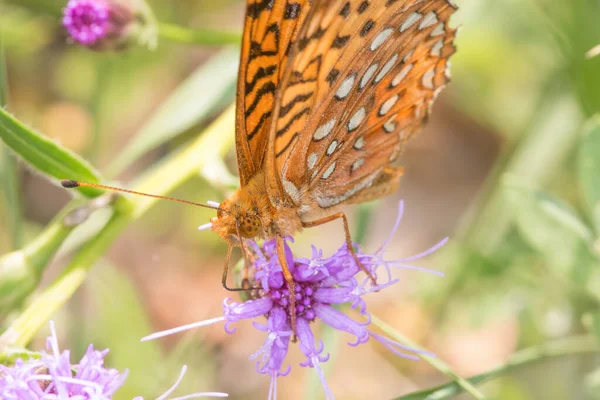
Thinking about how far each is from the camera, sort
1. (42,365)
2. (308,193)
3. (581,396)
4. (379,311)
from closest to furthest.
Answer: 1. (42,365)
2. (308,193)
3. (581,396)
4. (379,311)

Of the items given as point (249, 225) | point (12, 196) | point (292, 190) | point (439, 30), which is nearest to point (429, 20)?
point (439, 30)

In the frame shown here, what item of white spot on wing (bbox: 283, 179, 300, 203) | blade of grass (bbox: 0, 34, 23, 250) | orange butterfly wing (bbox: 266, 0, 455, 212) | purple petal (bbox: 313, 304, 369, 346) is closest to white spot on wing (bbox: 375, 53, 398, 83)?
orange butterfly wing (bbox: 266, 0, 455, 212)

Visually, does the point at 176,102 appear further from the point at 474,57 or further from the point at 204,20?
the point at 474,57

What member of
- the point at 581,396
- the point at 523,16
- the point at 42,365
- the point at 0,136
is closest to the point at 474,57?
the point at 523,16

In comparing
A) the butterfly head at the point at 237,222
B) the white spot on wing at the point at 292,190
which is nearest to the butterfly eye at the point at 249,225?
the butterfly head at the point at 237,222

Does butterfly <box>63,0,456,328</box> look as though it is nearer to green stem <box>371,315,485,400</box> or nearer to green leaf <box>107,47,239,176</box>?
green stem <box>371,315,485,400</box>

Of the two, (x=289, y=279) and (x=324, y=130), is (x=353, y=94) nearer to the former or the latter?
(x=324, y=130)
